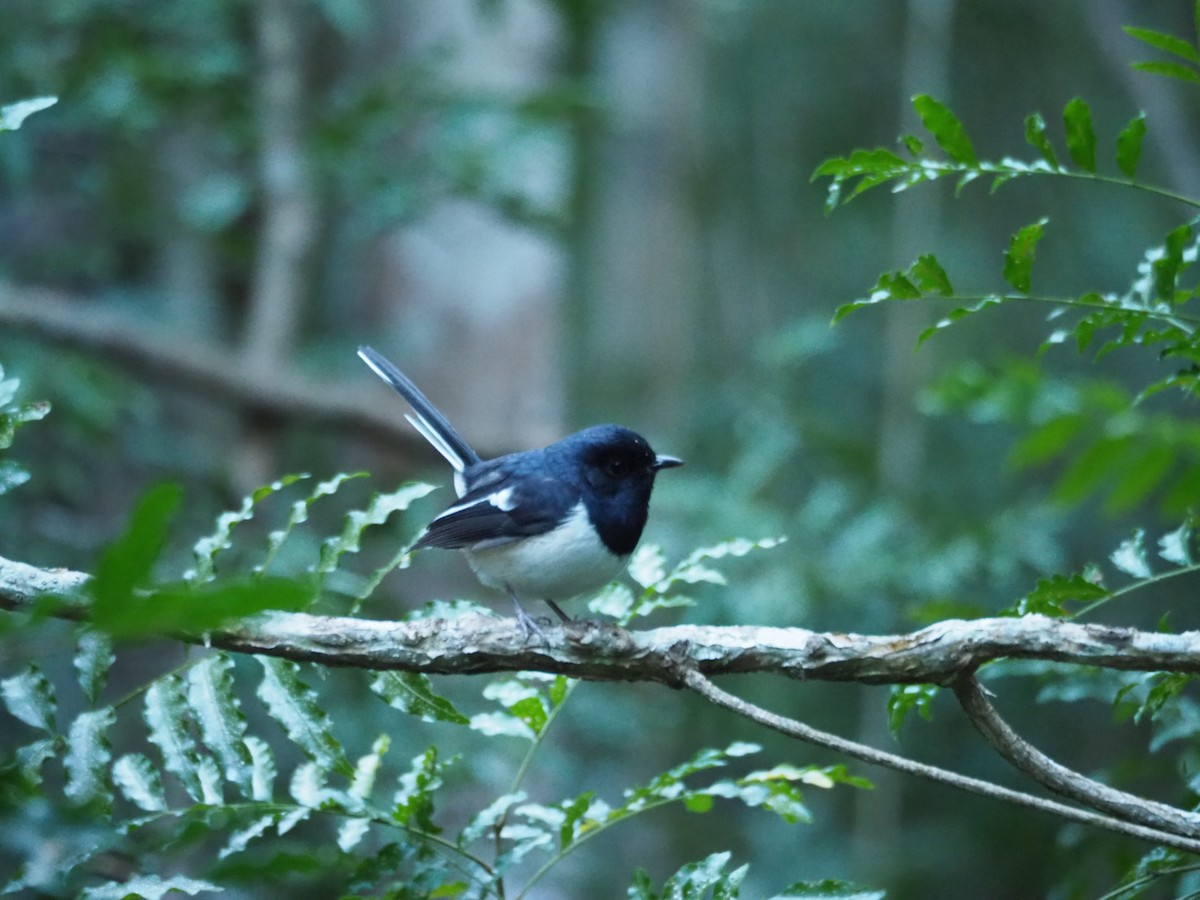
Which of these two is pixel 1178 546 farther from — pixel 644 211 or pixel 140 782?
pixel 644 211

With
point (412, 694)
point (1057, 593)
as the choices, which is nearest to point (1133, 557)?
point (1057, 593)

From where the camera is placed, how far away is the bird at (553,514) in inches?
125

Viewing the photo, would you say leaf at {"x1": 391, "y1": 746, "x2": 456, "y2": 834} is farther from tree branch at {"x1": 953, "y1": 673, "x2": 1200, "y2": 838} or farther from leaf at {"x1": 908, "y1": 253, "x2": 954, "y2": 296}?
leaf at {"x1": 908, "y1": 253, "x2": 954, "y2": 296}

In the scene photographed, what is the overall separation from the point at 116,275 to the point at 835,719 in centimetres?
507

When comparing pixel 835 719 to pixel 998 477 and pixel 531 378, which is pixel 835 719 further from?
pixel 531 378

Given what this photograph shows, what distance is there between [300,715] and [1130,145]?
1.74 m

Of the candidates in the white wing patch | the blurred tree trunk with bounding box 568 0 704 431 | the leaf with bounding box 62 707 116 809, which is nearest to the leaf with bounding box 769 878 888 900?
the leaf with bounding box 62 707 116 809

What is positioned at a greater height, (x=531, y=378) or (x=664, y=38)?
(x=664, y=38)

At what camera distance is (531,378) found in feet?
20.9

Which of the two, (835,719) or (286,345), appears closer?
(286,345)

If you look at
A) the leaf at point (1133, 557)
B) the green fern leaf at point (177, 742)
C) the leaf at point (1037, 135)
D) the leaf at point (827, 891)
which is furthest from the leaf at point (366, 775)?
the leaf at point (1037, 135)

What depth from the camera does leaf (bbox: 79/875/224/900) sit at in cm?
170

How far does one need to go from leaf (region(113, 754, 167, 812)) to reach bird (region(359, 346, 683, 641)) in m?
1.14

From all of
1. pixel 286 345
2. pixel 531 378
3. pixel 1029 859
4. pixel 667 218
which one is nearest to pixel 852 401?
pixel 667 218
